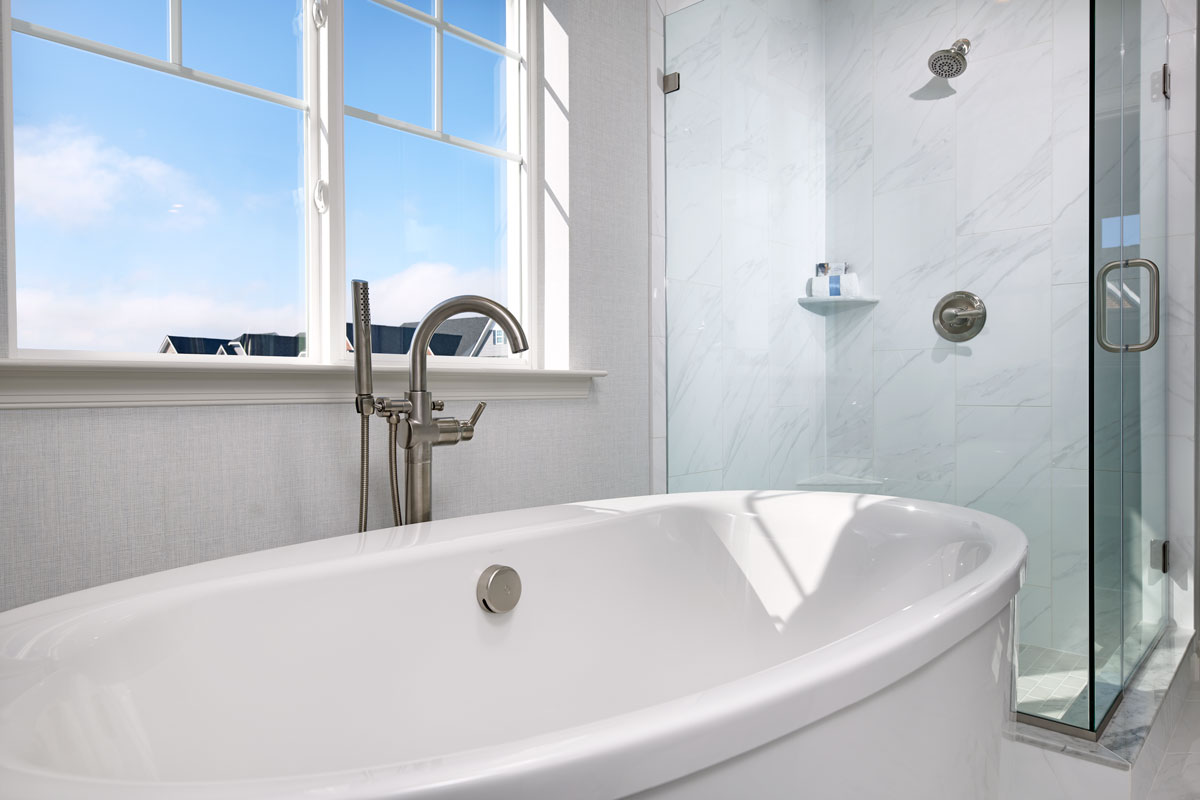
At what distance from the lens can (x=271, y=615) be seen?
1.01 metres

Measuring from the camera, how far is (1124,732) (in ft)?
4.80

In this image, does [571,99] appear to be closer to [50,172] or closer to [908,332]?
[908,332]

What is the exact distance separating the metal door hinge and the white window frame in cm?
Result: 153

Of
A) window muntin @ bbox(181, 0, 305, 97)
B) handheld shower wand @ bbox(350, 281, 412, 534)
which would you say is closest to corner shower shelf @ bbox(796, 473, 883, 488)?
handheld shower wand @ bbox(350, 281, 412, 534)

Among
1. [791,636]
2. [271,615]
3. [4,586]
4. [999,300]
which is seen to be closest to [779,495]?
[791,636]

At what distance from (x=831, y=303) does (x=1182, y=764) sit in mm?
1324

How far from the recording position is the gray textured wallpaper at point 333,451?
3.74ft

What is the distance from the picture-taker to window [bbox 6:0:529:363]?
1250 millimetres

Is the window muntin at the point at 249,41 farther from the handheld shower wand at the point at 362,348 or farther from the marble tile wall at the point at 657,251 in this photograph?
the marble tile wall at the point at 657,251

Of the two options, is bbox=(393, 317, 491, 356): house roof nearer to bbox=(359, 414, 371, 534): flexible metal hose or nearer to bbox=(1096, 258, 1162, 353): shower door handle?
bbox=(359, 414, 371, 534): flexible metal hose

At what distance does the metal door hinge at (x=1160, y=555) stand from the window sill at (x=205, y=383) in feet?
5.62

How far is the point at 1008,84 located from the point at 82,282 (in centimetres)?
205

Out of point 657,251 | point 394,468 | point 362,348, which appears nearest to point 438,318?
point 362,348

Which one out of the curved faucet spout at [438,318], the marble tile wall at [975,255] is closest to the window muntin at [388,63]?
the curved faucet spout at [438,318]
